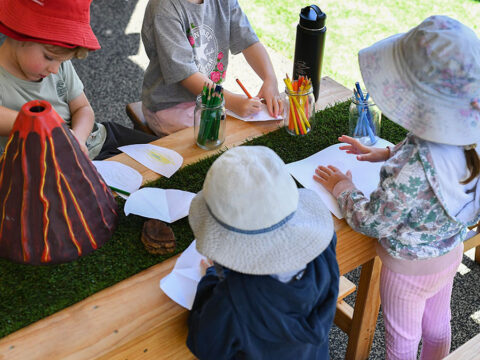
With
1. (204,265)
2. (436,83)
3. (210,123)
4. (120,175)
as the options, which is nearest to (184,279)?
(204,265)

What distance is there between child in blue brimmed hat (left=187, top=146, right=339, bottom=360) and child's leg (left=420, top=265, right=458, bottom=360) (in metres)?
0.55

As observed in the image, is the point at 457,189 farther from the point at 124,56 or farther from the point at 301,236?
the point at 124,56

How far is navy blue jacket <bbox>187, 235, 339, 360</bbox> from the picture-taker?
2.99 feet

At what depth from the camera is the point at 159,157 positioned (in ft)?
4.74

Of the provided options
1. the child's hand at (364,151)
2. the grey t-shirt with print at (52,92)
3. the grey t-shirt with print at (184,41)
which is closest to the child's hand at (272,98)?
the grey t-shirt with print at (184,41)

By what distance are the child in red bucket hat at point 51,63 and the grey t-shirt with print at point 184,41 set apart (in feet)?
0.66

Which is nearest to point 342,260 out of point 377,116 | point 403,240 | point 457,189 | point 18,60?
point 403,240

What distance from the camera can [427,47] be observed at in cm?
100

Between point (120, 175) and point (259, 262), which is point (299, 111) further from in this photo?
point (259, 262)

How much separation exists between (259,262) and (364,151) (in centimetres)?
61

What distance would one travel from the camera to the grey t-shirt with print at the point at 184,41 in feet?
5.51

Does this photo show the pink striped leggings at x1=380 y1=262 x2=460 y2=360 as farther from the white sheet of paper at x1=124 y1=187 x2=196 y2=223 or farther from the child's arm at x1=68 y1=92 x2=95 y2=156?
the child's arm at x1=68 y1=92 x2=95 y2=156

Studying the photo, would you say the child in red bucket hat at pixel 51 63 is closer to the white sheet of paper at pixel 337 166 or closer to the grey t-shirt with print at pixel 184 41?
the grey t-shirt with print at pixel 184 41

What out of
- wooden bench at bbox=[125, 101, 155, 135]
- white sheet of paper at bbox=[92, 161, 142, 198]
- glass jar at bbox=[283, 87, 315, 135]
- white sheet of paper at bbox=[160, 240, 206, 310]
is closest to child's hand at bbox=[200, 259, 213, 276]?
white sheet of paper at bbox=[160, 240, 206, 310]
